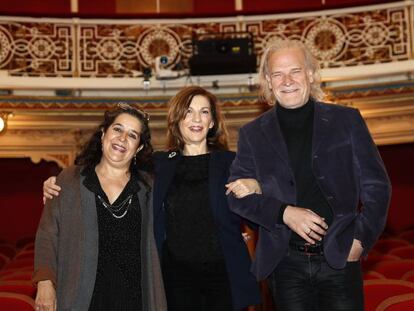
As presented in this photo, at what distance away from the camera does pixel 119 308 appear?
7.98ft

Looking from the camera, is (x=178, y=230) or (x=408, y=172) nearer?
(x=178, y=230)

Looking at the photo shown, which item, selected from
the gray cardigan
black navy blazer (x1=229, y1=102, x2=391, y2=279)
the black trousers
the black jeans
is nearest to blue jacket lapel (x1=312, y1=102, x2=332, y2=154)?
black navy blazer (x1=229, y1=102, x2=391, y2=279)

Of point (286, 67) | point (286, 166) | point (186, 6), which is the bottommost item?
point (286, 166)

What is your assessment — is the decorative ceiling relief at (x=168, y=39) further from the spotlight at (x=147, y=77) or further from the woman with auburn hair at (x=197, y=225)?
the woman with auburn hair at (x=197, y=225)

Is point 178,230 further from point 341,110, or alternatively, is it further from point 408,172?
point 408,172

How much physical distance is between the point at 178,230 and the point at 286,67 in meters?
0.87

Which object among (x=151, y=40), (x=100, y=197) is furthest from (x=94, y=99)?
(x=100, y=197)

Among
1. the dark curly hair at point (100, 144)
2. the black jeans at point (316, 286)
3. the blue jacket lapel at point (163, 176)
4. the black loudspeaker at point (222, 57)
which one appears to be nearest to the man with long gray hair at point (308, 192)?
the black jeans at point (316, 286)

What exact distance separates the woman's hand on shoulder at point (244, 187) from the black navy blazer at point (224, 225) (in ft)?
1.31

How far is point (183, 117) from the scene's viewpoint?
8.97 feet

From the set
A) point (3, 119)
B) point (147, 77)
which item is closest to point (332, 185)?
point (147, 77)

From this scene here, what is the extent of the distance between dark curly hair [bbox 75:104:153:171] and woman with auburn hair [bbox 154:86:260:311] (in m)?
0.07

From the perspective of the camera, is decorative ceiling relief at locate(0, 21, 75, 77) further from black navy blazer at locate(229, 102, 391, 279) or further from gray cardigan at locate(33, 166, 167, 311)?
black navy blazer at locate(229, 102, 391, 279)

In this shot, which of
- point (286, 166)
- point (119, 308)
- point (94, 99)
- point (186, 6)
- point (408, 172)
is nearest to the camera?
point (286, 166)
